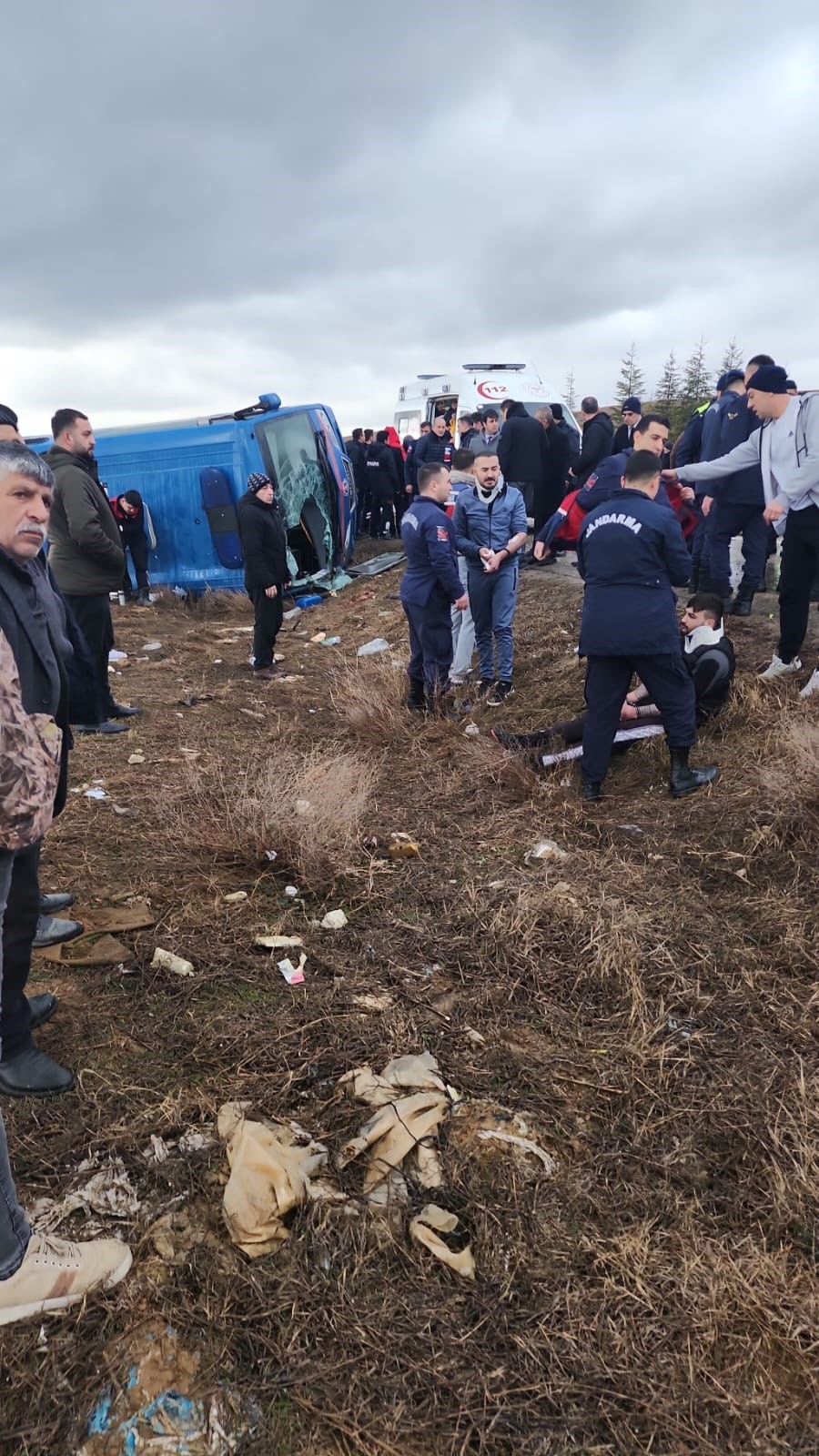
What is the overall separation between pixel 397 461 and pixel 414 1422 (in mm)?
15160

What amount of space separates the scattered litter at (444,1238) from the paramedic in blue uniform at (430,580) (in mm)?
4167

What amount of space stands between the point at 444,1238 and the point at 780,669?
447cm

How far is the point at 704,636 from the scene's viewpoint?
484 cm

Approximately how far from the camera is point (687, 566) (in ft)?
13.6

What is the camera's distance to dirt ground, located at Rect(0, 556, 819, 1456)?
1620mm

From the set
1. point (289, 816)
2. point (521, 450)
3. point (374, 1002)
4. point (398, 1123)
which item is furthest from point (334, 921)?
point (521, 450)

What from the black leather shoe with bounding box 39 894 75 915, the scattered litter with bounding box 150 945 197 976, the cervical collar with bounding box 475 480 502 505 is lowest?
the scattered litter with bounding box 150 945 197 976

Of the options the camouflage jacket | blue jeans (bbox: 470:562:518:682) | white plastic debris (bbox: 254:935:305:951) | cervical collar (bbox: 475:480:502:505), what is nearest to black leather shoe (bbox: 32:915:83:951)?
white plastic debris (bbox: 254:935:305:951)

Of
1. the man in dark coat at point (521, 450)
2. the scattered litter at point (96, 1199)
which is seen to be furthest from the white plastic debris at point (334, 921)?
the man in dark coat at point (521, 450)

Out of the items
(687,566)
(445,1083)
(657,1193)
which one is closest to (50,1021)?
(445,1083)

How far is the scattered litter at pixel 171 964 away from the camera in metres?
2.92

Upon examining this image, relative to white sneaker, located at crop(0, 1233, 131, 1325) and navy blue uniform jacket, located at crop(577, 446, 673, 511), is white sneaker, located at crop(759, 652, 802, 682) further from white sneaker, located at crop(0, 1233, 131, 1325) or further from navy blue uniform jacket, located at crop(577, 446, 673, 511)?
white sneaker, located at crop(0, 1233, 131, 1325)

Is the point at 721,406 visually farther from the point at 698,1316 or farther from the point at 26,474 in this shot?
the point at 698,1316

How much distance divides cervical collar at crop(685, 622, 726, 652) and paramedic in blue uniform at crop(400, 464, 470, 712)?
5.27 feet
